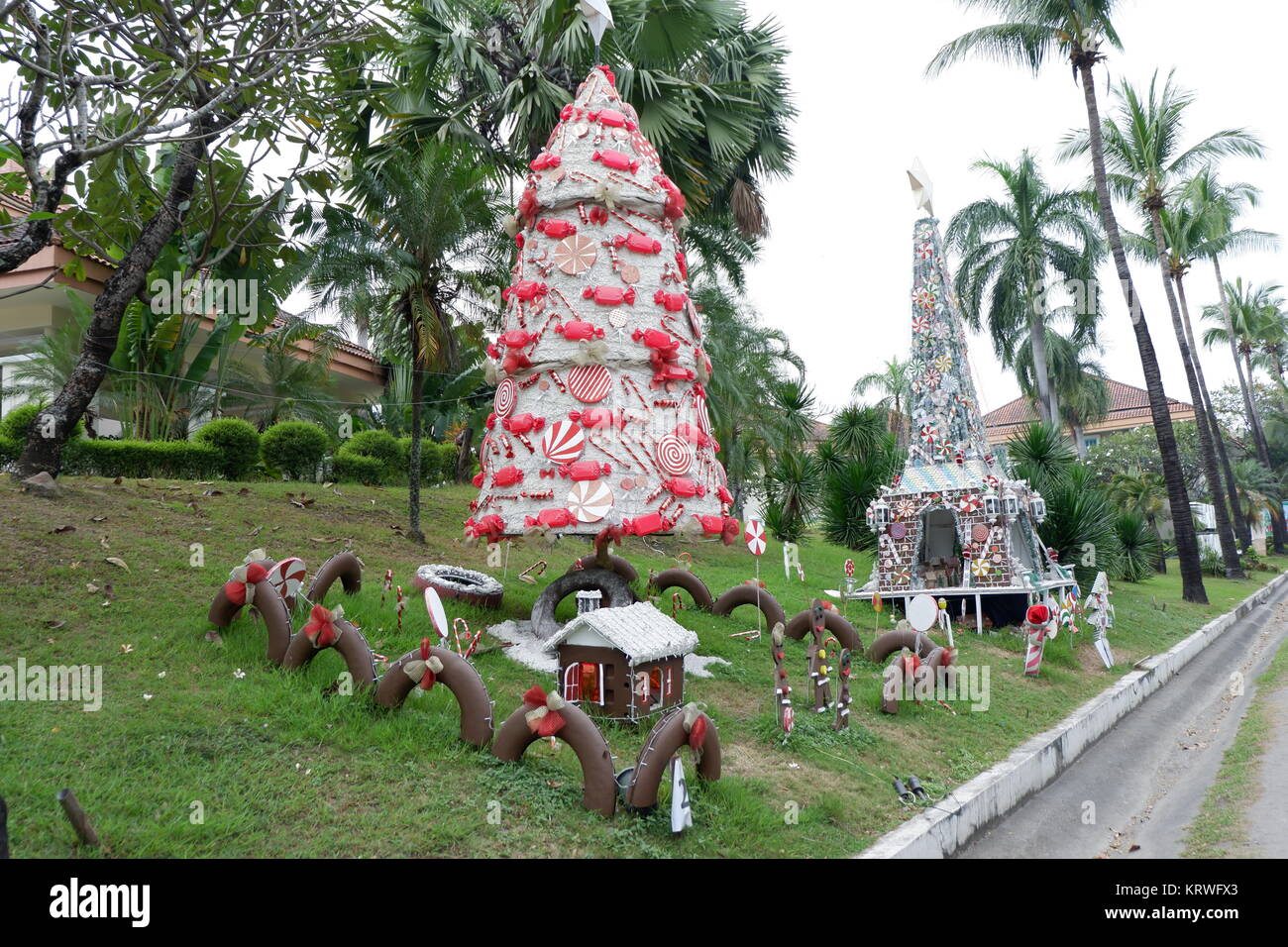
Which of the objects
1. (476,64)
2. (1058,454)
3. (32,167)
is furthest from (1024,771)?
(1058,454)

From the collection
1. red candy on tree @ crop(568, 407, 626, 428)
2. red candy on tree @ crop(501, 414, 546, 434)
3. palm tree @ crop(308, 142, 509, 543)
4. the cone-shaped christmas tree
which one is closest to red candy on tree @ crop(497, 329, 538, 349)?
the cone-shaped christmas tree

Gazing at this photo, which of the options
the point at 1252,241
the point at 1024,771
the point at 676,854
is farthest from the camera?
the point at 1252,241

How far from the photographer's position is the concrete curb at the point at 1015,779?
500cm

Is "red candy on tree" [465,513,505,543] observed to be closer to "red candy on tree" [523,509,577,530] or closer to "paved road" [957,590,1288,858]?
"red candy on tree" [523,509,577,530]

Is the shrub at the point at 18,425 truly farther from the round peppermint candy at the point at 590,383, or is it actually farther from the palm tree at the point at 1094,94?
the palm tree at the point at 1094,94

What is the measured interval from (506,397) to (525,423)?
506mm

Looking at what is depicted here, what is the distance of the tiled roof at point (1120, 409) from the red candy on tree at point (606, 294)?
1871 inches

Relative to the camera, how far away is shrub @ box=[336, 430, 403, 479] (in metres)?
16.4

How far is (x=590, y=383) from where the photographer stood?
768 cm

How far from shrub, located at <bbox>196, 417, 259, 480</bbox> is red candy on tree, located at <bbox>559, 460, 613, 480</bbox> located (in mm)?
8397

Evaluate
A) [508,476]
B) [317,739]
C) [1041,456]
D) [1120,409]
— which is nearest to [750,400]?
[1041,456]
